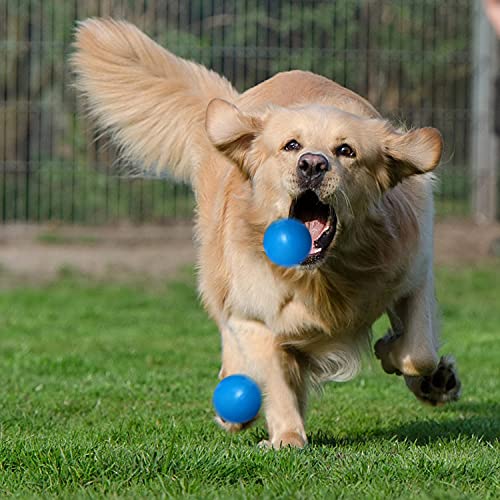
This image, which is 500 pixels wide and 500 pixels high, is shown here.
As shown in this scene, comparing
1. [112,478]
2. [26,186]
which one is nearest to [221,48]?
[26,186]

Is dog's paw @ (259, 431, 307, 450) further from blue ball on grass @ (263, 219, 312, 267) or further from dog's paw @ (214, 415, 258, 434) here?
blue ball on grass @ (263, 219, 312, 267)

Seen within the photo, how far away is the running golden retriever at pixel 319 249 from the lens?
15.2ft

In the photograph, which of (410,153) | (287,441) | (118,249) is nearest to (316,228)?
(410,153)

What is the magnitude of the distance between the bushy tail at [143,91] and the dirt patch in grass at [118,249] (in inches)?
214

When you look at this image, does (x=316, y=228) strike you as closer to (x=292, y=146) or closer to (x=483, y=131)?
(x=292, y=146)

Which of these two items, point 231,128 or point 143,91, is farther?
point 143,91

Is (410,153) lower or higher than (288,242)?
higher

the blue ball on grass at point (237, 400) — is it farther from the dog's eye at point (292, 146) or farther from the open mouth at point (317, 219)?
the dog's eye at point (292, 146)

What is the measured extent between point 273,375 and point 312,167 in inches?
41.2

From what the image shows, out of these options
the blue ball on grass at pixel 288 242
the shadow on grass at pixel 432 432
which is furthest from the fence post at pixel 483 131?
the blue ball on grass at pixel 288 242

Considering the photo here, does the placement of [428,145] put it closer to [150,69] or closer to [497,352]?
[150,69]

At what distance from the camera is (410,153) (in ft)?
15.7

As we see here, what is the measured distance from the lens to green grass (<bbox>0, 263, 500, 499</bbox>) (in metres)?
3.87

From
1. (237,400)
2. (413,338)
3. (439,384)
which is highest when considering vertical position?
(413,338)
